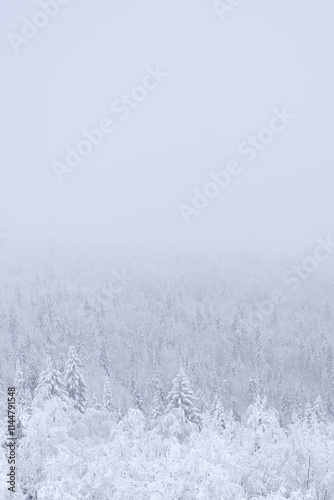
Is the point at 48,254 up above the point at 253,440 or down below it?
above

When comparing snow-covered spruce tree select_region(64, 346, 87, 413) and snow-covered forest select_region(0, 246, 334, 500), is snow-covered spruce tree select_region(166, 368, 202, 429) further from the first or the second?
snow-covered spruce tree select_region(64, 346, 87, 413)

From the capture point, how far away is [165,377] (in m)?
97.2

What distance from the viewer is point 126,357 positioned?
103438 mm

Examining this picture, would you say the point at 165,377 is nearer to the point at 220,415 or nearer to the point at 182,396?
the point at 220,415

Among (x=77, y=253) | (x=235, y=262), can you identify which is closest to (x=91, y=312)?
(x=77, y=253)

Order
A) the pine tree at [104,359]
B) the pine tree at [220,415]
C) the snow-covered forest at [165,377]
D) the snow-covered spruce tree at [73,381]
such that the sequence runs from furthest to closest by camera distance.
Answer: the pine tree at [104,359], the snow-covered spruce tree at [73,381], the pine tree at [220,415], the snow-covered forest at [165,377]

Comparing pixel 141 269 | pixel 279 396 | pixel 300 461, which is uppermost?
pixel 141 269

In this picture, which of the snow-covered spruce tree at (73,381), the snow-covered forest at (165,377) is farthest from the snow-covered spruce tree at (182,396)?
the snow-covered spruce tree at (73,381)

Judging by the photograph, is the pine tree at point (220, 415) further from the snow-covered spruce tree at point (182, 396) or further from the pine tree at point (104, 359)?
the pine tree at point (104, 359)

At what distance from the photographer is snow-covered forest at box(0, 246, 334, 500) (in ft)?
49.3

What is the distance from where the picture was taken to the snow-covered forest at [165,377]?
1503 centimetres

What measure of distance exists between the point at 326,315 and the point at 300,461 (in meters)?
124

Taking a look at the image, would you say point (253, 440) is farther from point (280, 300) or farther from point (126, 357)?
point (280, 300)

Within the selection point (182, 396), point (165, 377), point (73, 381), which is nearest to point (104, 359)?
point (165, 377)
